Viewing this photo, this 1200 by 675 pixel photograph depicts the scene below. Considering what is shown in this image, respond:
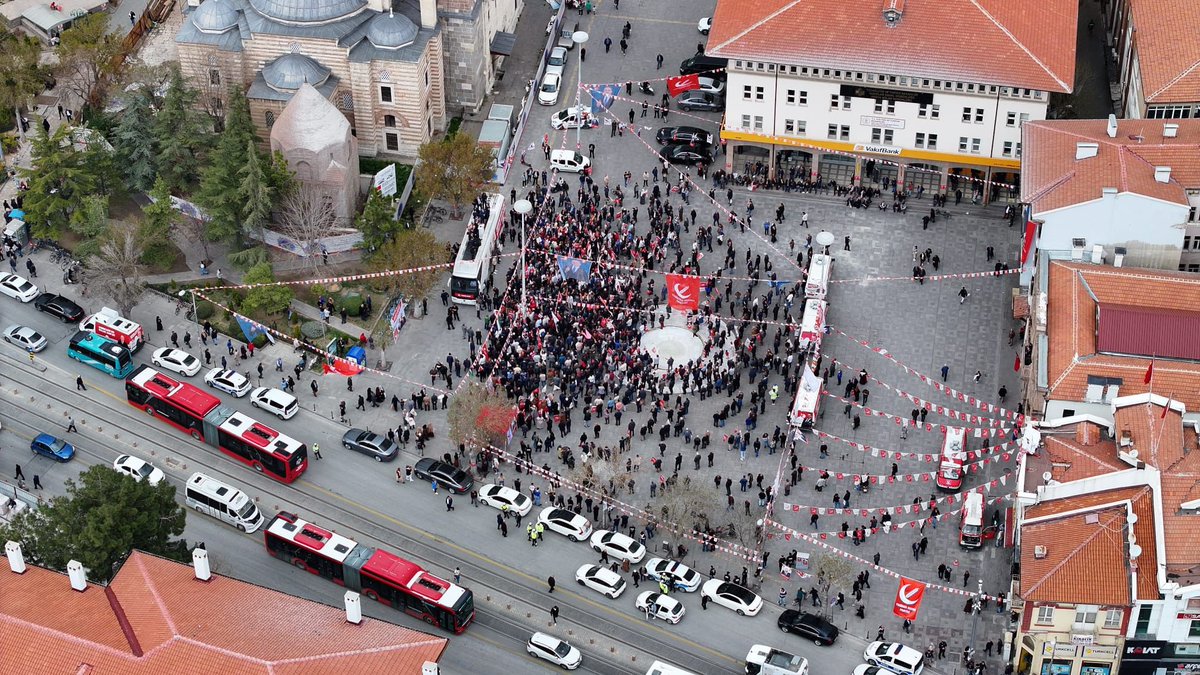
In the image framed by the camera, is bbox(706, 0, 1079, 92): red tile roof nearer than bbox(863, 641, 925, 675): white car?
No

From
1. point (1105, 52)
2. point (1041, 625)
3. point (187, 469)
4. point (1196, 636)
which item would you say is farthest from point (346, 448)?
point (1105, 52)

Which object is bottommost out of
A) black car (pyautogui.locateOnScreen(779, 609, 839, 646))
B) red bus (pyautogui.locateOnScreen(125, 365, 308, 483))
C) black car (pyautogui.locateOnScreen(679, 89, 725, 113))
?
black car (pyautogui.locateOnScreen(779, 609, 839, 646))

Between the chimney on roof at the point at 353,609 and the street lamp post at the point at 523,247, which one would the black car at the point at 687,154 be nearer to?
the street lamp post at the point at 523,247

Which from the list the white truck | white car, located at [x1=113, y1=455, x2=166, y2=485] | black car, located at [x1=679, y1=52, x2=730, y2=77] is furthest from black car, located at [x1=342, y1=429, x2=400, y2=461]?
black car, located at [x1=679, y1=52, x2=730, y2=77]

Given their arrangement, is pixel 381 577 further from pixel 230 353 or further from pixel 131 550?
pixel 230 353

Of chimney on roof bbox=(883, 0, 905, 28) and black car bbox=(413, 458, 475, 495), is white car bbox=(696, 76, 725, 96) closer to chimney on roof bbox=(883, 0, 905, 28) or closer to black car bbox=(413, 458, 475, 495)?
chimney on roof bbox=(883, 0, 905, 28)

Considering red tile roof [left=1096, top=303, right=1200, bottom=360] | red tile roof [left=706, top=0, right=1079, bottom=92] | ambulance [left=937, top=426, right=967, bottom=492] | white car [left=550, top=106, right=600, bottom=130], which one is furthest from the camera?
white car [left=550, top=106, right=600, bottom=130]

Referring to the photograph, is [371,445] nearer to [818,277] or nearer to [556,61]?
[818,277]

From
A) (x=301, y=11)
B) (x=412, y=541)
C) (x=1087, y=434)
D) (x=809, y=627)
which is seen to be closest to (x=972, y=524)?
(x=1087, y=434)
